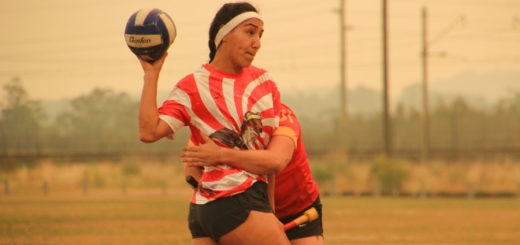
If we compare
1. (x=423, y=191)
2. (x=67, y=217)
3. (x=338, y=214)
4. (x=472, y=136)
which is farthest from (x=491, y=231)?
(x=472, y=136)

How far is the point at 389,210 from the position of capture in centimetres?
2544

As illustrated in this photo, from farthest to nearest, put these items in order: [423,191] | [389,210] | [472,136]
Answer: [472,136]
[423,191]
[389,210]

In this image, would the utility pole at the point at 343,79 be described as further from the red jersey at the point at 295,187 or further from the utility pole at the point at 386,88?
the red jersey at the point at 295,187

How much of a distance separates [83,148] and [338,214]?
45515 millimetres

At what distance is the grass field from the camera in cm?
1728

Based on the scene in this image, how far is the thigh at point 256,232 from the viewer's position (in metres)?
3.64

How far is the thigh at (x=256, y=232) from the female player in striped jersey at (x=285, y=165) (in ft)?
0.75

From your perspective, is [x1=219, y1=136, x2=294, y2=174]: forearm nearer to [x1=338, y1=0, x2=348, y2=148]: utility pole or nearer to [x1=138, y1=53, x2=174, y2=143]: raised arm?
[x1=138, y1=53, x2=174, y2=143]: raised arm

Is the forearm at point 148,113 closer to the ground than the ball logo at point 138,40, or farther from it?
closer to the ground

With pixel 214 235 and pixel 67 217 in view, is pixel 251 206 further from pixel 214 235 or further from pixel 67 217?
pixel 67 217

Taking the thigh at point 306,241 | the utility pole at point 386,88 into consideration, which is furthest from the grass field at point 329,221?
the thigh at point 306,241

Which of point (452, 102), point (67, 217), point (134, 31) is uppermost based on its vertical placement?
point (134, 31)

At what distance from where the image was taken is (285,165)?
12.6 feet

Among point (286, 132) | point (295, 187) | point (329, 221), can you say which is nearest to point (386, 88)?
point (329, 221)
